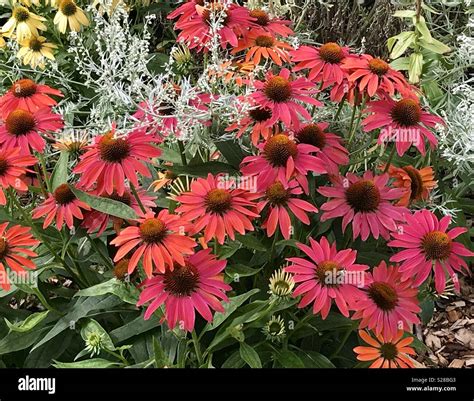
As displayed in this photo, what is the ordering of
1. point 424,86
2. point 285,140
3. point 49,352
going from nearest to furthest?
point 285,140 < point 49,352 < point 424,86

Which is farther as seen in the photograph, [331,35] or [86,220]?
[331,35]

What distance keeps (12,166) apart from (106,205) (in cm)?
21

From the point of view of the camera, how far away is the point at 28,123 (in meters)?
1.46

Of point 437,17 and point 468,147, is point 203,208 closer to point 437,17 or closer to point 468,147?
point 468,147

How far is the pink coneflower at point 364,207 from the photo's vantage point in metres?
1.38

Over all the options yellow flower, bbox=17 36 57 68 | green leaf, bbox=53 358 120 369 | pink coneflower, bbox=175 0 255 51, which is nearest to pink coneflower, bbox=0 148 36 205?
green leaf, bbox=53 358 120 369

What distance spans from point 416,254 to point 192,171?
54cm

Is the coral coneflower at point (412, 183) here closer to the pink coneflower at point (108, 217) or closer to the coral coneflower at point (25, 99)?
the pink coneflower at point (108, 217)

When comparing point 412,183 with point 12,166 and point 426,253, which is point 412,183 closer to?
point 426,253

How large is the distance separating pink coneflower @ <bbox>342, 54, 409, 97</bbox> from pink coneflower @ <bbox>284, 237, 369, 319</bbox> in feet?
1.27

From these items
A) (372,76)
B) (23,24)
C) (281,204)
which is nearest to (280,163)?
(281,204)

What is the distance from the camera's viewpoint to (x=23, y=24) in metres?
2.39

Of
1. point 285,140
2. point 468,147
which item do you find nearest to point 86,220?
point 285,140

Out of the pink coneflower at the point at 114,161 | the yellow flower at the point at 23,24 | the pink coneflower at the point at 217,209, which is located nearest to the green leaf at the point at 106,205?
the pink coneflower at the point at 114,161
